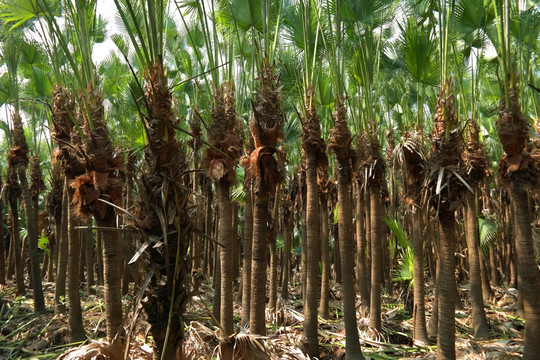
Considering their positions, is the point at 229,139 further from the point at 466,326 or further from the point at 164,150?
the point at 466,326

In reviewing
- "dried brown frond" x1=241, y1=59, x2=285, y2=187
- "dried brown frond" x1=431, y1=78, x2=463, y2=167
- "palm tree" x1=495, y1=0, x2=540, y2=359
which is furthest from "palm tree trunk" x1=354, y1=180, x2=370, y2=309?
"dried brown frond" x1=241, y1=59, x2=285, y2=187

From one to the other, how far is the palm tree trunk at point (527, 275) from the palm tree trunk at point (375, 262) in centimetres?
322

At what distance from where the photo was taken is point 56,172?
12.8m

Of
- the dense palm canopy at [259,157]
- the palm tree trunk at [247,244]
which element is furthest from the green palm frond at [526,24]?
Answer: the palm tree trunk at [247,244]

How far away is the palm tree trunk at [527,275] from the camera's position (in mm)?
6570

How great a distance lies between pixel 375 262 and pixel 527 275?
11.2 ft

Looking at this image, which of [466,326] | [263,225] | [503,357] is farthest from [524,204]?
[466,326]

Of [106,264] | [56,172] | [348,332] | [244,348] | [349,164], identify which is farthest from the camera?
[56,172]

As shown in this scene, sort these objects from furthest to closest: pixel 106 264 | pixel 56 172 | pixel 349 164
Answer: pixel 56 172
pixel 349 164
pixel 106 264

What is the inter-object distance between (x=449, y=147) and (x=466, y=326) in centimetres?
678

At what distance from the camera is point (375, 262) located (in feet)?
32.0

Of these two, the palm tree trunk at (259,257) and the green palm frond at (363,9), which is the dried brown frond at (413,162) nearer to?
the green palm frond at (363,9)

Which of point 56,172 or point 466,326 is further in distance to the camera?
point 56,172

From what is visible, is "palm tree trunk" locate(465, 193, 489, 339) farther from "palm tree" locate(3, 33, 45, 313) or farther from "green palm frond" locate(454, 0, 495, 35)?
"palm tree" locate(3, 33, 45, 313)
